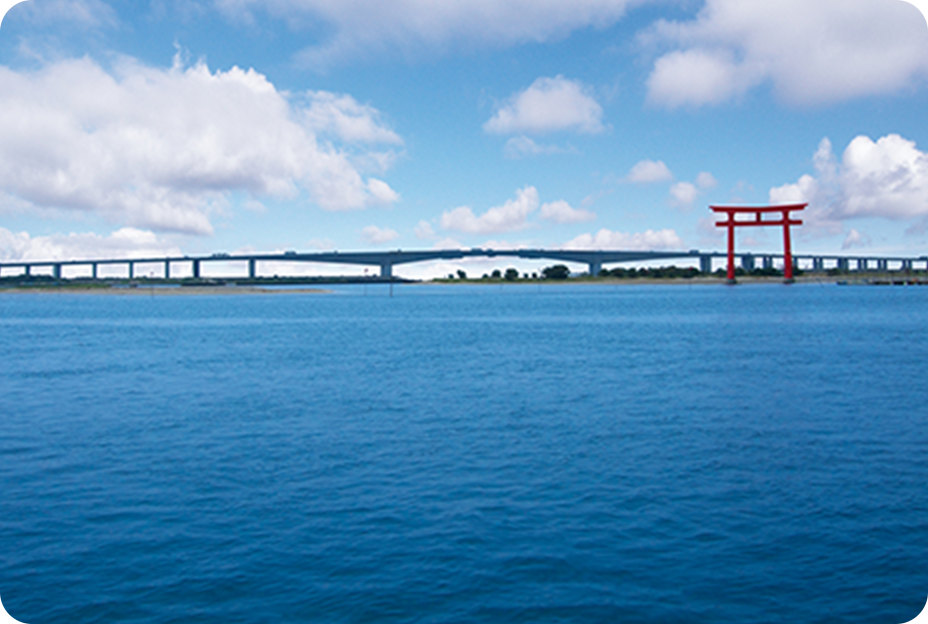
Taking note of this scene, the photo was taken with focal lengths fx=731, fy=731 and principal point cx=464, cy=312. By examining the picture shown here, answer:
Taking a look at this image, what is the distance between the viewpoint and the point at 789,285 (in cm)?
19588

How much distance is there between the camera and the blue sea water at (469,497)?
1003 centimetres

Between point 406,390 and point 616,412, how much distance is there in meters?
8.46

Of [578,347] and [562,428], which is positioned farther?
[578,347]

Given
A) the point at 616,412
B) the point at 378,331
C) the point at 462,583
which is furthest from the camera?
the point at 378,331

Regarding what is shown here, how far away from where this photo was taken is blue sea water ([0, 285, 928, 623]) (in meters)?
10.0

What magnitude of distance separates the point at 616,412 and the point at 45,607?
16100 millimetres

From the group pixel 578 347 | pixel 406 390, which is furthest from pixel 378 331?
pixel 406 390

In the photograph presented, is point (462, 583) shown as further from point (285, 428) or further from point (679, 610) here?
point (285, 428)

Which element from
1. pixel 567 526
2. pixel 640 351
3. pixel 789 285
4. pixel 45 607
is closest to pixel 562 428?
pixel 567 526

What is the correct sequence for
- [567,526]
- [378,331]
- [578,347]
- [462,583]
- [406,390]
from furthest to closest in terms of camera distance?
[378,331], [578,347], [406,390], [567,526], [462,583]

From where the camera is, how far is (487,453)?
17281 mm

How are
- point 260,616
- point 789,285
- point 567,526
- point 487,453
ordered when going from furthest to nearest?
point 789,285
point 487,453
point 567,526
point 260,616

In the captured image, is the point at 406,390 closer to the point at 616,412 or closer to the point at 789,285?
the point at 616,412

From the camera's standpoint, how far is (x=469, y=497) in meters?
14.0
